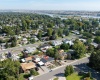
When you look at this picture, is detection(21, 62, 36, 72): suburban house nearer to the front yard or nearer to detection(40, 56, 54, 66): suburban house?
detection(40, 56, 54, 66): suburban house

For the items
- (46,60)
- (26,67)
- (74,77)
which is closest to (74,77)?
(74,77)

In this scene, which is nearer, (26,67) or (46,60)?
(26,67)

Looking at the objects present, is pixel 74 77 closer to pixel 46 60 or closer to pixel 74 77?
pixel 74 77

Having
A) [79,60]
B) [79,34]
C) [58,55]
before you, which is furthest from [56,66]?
[79,34]

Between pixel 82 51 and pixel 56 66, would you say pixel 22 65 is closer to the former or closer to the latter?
pixel 56 66

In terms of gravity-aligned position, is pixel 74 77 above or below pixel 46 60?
below

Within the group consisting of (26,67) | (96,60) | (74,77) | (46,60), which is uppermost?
(96,60)

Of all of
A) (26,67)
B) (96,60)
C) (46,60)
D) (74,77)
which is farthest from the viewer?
(46,60)

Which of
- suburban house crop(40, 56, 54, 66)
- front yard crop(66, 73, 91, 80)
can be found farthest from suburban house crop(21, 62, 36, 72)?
front yard crop(66, 73, 91, 80)

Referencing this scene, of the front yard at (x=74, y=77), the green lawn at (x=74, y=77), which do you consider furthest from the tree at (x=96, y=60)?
the green lawn at (x=74, y=77)

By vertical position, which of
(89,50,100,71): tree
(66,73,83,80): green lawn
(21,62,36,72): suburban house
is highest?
(89,50,100,71): tree

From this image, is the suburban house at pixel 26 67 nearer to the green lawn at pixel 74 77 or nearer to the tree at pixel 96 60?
the green lawn at pixel 74 77

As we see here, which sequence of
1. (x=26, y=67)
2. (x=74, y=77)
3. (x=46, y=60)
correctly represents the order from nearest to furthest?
(x=74, y=77), (x=26, y=67), (x=46, y=60)
